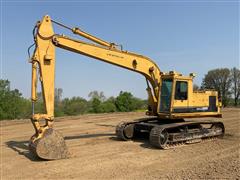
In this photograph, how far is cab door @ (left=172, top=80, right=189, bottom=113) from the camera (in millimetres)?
11516

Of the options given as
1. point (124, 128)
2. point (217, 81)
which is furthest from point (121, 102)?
point (124, 128)

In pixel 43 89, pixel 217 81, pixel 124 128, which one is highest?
pixel 217 81

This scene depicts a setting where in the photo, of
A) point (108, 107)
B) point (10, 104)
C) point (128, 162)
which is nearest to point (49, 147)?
point (128, 162)

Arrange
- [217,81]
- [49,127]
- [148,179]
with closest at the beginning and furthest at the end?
[148,179]
[49,127]
[217,81]

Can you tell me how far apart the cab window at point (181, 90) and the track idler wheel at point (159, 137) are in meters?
1.46

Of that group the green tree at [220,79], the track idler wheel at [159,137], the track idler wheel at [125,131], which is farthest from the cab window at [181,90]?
the green tree at [220,79]

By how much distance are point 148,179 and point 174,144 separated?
170 inches

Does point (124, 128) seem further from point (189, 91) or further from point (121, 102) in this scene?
point (121, 102)

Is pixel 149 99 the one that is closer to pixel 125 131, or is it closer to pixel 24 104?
pixel 125 131

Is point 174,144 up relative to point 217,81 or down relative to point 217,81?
down

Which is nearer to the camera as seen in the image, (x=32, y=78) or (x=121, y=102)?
(x=32, y=78)

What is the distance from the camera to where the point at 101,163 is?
864 centimetres

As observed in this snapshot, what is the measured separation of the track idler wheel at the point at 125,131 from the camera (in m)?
12.2

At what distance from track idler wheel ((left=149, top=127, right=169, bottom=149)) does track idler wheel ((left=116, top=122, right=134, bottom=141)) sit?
5.07 ft
